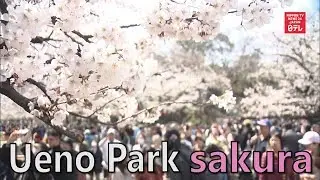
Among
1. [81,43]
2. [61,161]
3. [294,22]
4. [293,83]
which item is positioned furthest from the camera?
[293,83]

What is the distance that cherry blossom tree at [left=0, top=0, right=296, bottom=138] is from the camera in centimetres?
315

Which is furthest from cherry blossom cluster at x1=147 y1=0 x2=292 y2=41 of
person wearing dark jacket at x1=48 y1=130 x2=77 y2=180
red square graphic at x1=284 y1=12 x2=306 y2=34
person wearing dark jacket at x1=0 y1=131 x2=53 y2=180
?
red square graphic at x1=284 y1=12 x2=306 y2=34

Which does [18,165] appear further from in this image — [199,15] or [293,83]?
[293,83]

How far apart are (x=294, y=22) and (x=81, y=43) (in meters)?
5.04

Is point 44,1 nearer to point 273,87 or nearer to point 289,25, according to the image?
point 289,25

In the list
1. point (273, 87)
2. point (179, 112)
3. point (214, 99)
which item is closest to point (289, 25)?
point (214, 99)

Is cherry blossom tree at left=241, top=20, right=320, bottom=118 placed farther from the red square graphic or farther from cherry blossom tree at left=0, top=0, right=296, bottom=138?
cherry blossom tree at left=0, top=0, right=296, bottom=138

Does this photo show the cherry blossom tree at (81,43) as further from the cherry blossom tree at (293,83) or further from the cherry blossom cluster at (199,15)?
the cherry blossom tree at (293,83)

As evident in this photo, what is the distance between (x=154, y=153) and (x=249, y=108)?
26783mm

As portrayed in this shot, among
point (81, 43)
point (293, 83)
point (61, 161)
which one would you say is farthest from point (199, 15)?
point (293, 83)

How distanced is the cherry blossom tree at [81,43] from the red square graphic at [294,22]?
403cm

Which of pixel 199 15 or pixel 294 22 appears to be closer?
pixel 199 15

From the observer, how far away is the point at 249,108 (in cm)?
3169

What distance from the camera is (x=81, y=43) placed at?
3443 millimetres
